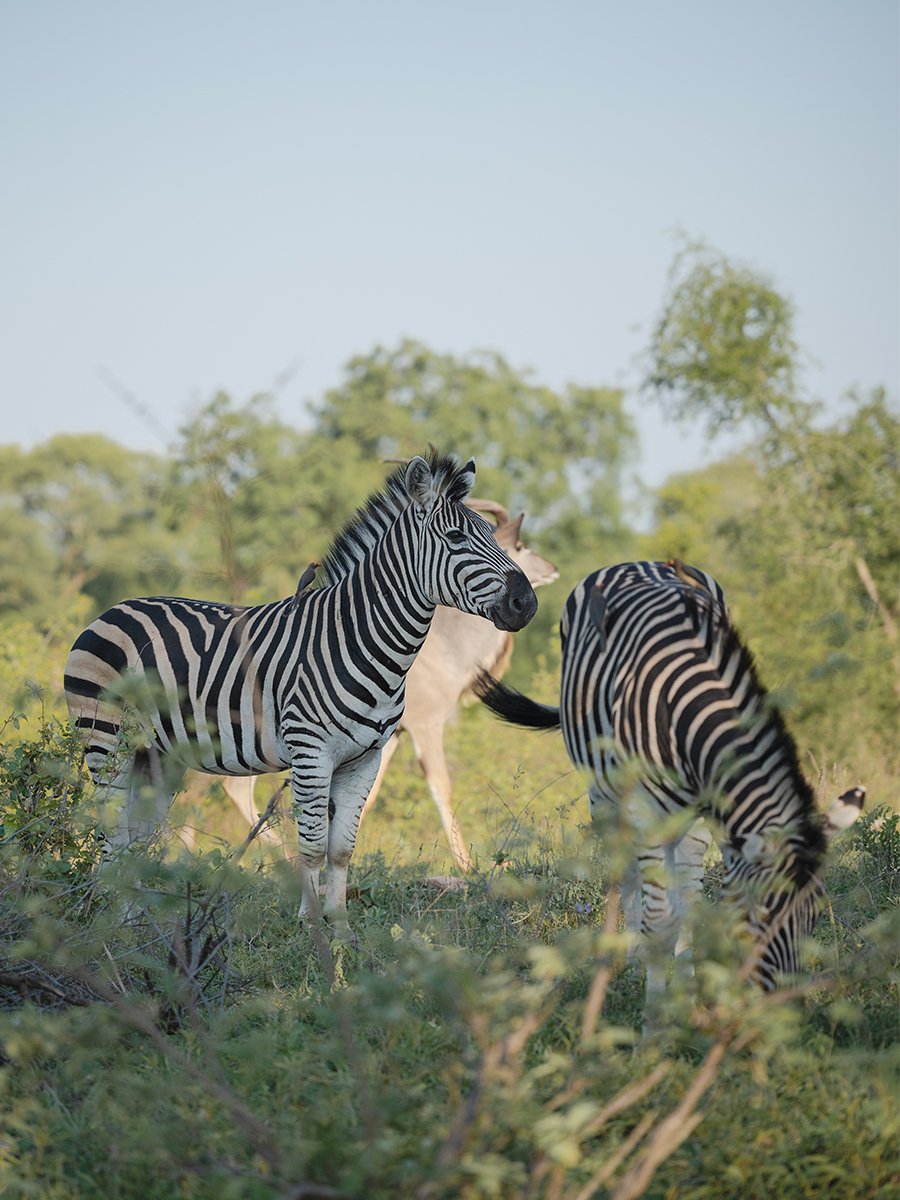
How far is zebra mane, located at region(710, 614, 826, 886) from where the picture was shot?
11.9ft

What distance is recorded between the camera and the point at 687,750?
4.18m

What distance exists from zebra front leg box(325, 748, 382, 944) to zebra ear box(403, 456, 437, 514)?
1.36m

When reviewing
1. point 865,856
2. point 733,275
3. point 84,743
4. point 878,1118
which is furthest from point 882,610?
point 878,1118

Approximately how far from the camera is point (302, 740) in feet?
19.9

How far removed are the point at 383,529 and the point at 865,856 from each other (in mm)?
3237

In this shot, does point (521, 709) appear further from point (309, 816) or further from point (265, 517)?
point (265, 517)

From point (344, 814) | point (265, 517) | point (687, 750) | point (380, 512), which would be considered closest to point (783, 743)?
point (687, 750)

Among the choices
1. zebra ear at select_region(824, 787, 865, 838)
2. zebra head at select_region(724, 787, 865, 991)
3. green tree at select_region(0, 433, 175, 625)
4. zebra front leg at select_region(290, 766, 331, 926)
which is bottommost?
zebra front leg at select_region(290, 766, 331, 926)

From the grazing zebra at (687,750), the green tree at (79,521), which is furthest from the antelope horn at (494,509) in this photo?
the green tree at (79,521)

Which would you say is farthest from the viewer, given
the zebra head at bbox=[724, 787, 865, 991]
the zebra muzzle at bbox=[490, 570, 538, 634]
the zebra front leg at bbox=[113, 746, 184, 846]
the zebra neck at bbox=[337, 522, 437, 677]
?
the zebra neck at bbox=[337, 522, 437, 677]

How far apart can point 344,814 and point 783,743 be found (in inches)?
118

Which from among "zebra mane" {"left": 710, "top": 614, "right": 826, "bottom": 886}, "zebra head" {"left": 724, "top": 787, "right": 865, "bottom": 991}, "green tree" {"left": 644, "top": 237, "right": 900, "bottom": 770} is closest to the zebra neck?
"zebra mane" {"left": 710, "top": 614, "right": 826, "bottom": 886}

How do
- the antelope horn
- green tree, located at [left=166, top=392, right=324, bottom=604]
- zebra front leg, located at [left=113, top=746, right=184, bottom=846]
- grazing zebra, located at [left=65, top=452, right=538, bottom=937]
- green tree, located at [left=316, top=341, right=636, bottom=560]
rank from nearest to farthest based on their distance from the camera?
1. zebra front leg, located at [left=113, top=746, right=184, bottom=846]
2. grazing zebra, located at [left=65, top=452, right=538, bottom=937]
3. the antelope horn
4. green tree, located at [left=166, top=392, right=324, bottom=604]
5. green tree, located at [left=316, top=341, right=636, bottom=560]

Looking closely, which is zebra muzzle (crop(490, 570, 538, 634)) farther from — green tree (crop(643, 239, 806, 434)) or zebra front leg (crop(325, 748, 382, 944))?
green tree (crop(643, 239, 806, 434))
